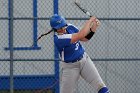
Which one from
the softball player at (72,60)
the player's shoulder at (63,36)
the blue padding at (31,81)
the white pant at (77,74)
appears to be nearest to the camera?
the player's shoulder at (63,36)

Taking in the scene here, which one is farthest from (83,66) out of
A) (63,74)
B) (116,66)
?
(116,66)

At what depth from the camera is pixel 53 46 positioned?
903 centimetres

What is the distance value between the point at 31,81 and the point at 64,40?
7.08 ft

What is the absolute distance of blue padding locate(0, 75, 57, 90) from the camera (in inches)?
349

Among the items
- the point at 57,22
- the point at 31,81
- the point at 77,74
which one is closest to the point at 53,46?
the point at 31,81

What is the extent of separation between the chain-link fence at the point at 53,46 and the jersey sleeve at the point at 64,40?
4.64 feet

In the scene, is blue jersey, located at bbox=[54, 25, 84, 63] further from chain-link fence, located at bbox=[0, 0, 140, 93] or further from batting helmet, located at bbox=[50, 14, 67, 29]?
chain-link fence, located at bbox=[0, 0, 140, 93]

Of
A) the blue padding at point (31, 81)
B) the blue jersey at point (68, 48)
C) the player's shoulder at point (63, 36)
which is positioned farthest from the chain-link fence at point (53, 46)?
the player's shoulder at point (63, 36)

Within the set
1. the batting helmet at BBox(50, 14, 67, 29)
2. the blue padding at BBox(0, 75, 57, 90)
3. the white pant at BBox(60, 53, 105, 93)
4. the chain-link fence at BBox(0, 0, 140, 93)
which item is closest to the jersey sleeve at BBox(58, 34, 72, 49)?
the batting helmet at BBox(50, 14, 67, 29)

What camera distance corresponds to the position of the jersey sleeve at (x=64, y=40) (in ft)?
22.8

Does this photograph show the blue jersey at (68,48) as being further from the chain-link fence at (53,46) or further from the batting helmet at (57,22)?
the chain-link fence at (53,46)

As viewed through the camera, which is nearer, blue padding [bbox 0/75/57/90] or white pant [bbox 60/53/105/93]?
white pant [bbox 60/53/105/93]

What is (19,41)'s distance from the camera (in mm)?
8922

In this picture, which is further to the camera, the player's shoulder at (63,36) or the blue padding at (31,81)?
the blue padding at (31,81)
